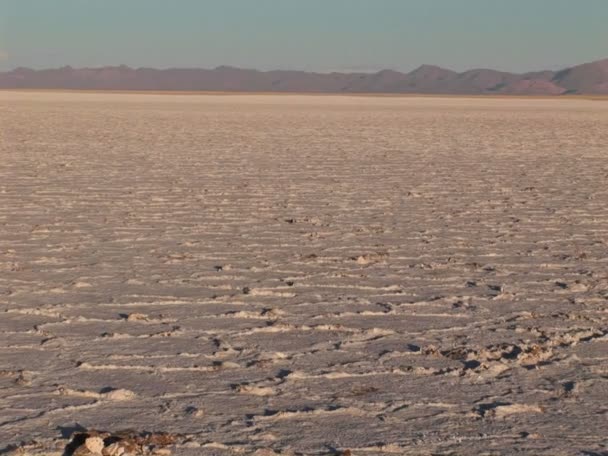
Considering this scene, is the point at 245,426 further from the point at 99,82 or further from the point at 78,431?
the point at 99,82

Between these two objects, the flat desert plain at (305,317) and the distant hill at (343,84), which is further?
the distant hill at (343,84)

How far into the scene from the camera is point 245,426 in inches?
110

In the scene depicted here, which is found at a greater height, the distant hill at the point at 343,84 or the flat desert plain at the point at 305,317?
the flat desert plain at the point at 305,317

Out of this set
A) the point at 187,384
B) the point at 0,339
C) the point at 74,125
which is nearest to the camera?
the point at 187,384

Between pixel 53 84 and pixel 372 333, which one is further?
pixel 53 84

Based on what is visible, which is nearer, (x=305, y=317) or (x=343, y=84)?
(x=305, y=317)

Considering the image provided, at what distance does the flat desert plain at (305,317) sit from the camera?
2.83m

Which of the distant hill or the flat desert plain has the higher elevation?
the flat desert plain

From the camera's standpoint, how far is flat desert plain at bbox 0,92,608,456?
2832mm

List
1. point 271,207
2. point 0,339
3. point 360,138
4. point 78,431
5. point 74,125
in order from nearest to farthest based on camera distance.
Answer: point 78,431 < point 0,339 < point 271,207 < point 360,138 < point 74,125

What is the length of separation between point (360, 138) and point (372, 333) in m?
13.9

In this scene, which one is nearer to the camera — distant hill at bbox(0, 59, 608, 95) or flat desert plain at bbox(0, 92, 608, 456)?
flat desert plain at bbox(0, 92, 608, 456)

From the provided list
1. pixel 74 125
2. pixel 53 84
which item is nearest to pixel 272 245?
pixel 74 125

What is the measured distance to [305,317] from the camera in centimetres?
408
